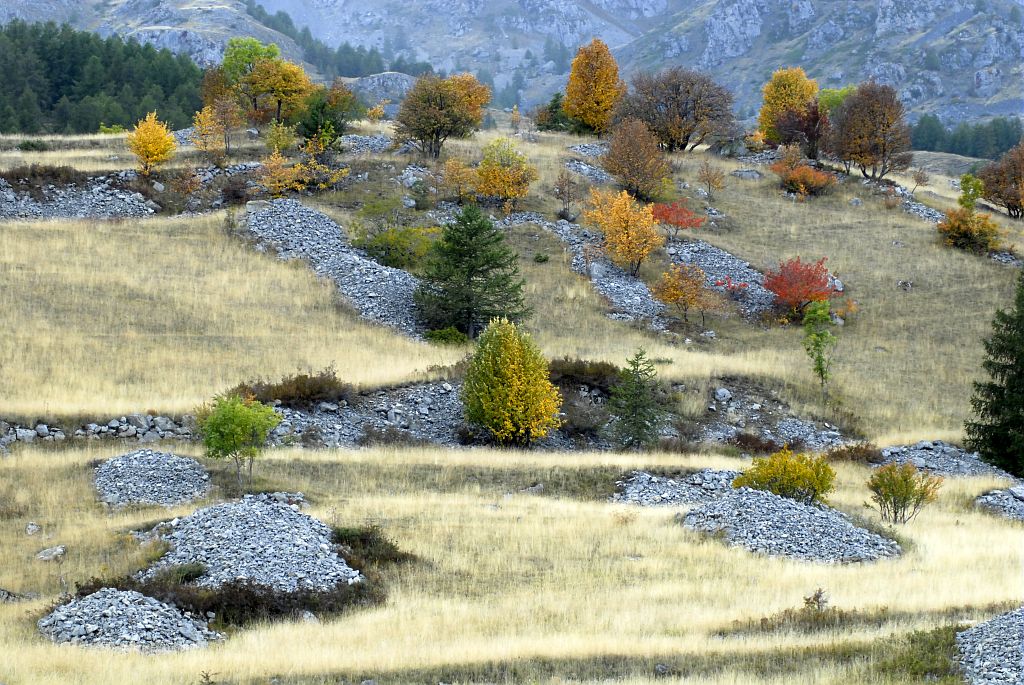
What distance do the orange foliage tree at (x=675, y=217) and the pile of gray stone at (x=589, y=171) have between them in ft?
23.2

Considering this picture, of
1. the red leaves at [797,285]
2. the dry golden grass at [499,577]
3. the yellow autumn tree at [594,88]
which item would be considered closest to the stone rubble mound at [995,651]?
the dry golden grass at [499,577]

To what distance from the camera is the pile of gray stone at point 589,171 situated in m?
66.8

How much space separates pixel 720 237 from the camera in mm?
60656

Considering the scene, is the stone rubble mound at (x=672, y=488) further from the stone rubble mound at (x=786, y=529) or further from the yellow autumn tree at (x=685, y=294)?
the yellow autumn tree at (x=685, y=294)

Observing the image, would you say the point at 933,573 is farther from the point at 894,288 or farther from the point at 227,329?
Answer: the point at 894,288

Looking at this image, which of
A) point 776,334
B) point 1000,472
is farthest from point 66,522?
point 776,334

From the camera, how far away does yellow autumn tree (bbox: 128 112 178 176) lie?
186 feet

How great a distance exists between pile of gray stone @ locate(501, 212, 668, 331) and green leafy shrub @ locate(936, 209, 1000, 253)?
22.2 metres

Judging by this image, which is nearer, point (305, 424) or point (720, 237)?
point (305, 424)

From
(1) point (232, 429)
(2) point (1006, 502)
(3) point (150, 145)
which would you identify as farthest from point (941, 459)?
(3) point (150, 145)

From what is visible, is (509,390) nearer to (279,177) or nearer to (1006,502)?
(1006,502)

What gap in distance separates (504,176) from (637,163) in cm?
916

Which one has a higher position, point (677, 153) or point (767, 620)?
point (677, 153)

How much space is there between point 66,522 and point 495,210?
39.8m
